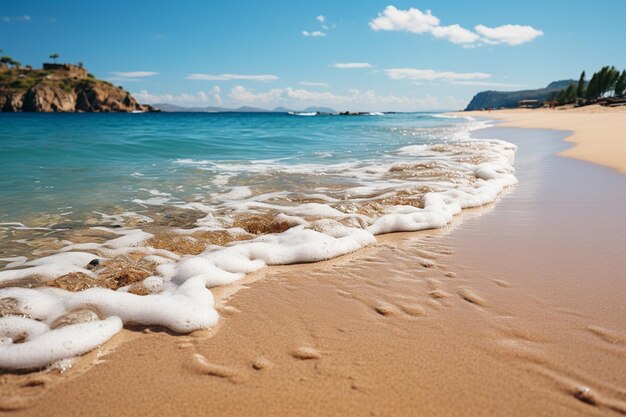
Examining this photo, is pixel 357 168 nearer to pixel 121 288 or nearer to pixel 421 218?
pixel 421 218

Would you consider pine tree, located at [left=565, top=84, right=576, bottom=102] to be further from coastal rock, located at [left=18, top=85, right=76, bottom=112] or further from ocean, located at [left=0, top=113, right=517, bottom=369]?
coastal rock, located at [left=18, top=85, right=76, bottom=112]

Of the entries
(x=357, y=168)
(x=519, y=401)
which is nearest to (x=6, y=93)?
(x=357, y=168)

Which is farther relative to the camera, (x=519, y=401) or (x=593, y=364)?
(x=593, y=364)

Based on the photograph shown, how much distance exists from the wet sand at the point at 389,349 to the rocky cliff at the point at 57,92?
11967 centimetres

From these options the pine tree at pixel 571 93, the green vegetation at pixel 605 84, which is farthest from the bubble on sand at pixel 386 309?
the pine tree at pixel 571 93

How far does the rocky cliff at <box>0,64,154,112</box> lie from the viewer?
9569 centimetres

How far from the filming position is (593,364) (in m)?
1.85

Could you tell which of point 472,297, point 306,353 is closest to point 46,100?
point 306,353

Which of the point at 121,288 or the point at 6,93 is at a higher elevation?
the point at 6,93

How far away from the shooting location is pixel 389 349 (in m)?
2.02

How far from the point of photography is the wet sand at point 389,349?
164 cm

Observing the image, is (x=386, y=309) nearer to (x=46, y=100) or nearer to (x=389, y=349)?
(x=389, y=349)

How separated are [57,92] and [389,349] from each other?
406ft

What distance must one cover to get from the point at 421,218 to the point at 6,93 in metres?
124
